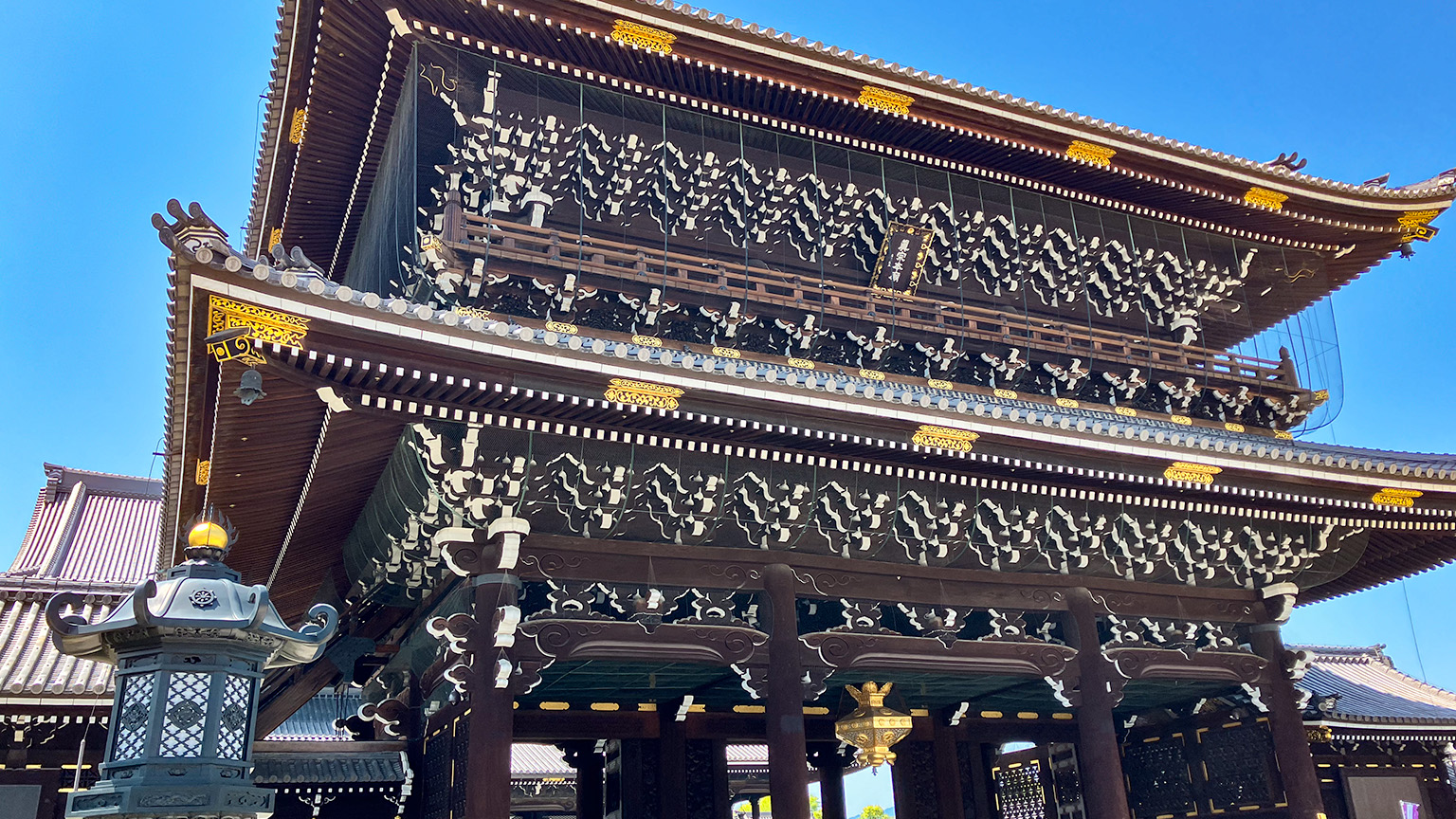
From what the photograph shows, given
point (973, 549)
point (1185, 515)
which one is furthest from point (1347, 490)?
point (973, 549)

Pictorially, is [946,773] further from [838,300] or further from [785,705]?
[838,300]

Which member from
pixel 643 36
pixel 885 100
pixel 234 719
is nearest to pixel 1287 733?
pixel 885 100

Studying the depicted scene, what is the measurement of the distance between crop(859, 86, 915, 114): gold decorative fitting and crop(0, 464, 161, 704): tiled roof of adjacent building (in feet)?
38.7

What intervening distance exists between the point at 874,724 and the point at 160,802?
347 inches

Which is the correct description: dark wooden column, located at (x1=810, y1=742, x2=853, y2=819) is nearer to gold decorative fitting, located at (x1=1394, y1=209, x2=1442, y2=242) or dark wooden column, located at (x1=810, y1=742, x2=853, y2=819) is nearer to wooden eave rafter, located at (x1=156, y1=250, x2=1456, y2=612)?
wooden eave rafter, located at (x1=156, y1=250, x2=1456, y2=612)

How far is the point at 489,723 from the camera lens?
9.30 m

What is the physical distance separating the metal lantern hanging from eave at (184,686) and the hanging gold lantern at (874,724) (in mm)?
8146

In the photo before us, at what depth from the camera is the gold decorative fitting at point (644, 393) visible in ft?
30.5

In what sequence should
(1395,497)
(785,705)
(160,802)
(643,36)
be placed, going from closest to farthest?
1. (160,802)
2. (785,705)
3. (643,36)
4. (1395,497)

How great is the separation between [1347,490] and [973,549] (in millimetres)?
4821

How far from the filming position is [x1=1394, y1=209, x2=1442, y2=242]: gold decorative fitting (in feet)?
50.6

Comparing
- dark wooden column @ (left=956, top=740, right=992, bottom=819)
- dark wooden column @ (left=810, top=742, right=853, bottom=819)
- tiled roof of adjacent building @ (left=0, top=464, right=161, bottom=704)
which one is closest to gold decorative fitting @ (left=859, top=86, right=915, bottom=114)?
dark wooden column @ (left=810, top=742, right=853, bottom=819)

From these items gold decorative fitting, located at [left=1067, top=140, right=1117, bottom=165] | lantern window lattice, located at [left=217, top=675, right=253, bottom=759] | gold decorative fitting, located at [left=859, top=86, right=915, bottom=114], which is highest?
gold decorative fitting, located at [left=859, top=86, right=915, bottom=114]

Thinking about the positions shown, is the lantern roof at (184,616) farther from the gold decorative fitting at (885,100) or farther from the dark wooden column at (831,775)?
the dark wooden column at (831,775)
